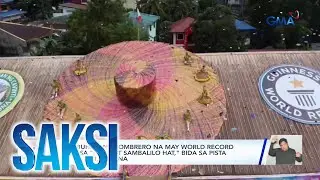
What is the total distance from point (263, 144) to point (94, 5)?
2244cm

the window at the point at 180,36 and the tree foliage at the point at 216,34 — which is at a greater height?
the tree foliage at the point at 216,34

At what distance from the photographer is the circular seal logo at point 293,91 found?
48.8 ft

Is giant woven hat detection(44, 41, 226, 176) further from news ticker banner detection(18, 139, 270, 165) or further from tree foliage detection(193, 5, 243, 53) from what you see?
tree foliage detection(193, 5, 243, 53)

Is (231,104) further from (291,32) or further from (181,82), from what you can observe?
(291,32)

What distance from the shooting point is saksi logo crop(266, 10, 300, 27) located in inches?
1586

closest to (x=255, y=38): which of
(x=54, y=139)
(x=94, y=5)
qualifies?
(x=94, y=5)

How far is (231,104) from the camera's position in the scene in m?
15.2

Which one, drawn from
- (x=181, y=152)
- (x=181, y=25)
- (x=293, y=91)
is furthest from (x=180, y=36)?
(x=181, y=152)

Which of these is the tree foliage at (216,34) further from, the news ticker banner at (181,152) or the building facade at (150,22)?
the news ticker banner at (181,152)

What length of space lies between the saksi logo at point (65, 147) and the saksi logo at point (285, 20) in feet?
106

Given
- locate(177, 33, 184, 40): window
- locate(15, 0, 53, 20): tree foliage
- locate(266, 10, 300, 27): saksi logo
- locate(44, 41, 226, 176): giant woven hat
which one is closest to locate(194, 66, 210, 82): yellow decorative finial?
locate(44, 41, 226, 176): giant woven hat

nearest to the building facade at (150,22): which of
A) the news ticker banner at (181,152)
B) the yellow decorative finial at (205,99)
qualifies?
the yellow decorative finial at (205,99)

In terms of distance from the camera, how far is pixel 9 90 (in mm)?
15977

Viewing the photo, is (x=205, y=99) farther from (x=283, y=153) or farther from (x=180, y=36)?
(x=180, y=36)
